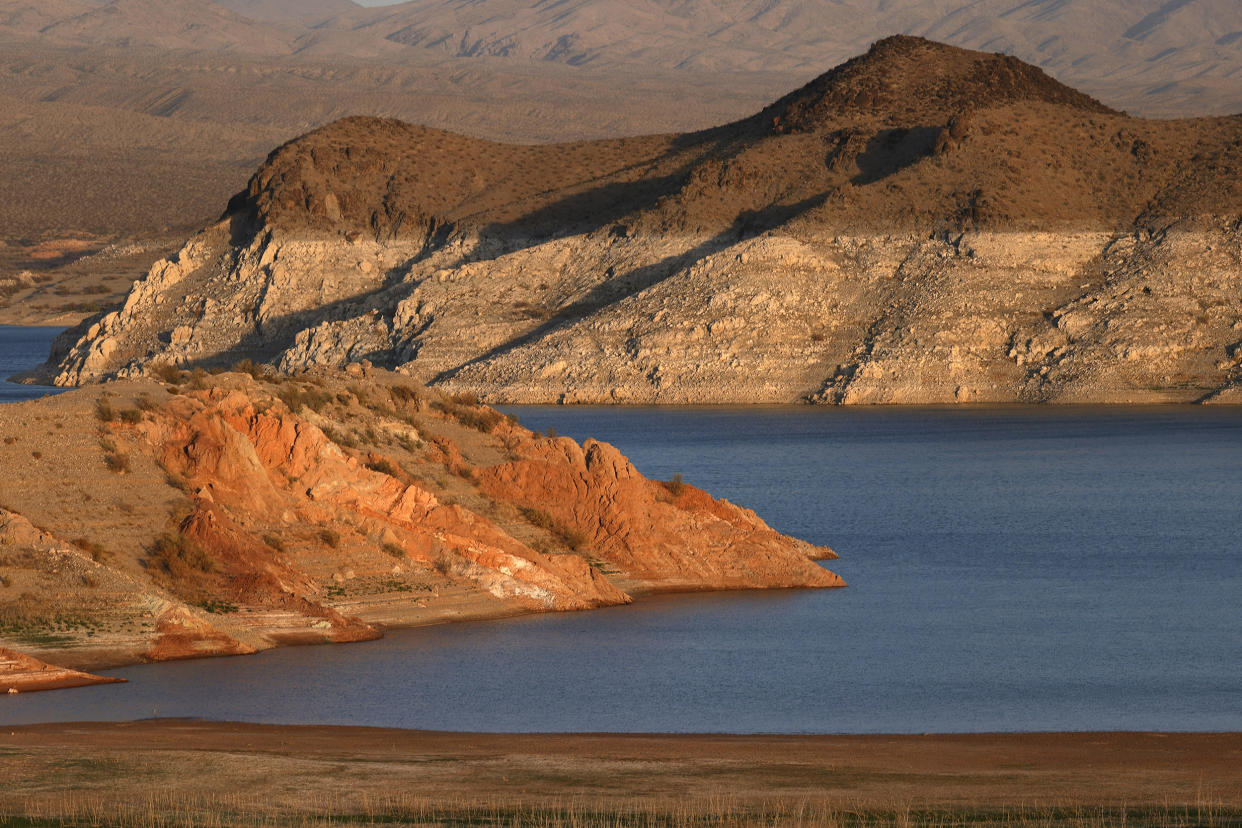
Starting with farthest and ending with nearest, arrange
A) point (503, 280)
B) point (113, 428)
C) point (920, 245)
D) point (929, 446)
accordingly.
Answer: point (503, 280)
point (920, 245)
point (929, 446)
point (113, 428)

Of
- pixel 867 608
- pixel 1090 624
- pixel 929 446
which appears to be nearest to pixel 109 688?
pixel 867 608

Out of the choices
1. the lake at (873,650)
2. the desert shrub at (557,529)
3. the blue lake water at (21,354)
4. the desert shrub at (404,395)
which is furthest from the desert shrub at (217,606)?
the blue lake water at (21,354)

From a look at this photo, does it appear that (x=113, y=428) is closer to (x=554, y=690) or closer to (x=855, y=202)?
(x=554, y=690)

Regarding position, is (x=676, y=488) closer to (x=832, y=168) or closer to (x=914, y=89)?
(x=832, y=168)

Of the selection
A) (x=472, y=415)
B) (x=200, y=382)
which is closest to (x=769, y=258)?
(x=472, y=415)

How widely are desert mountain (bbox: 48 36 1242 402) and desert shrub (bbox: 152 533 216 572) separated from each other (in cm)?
5484

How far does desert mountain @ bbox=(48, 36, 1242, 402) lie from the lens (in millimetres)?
92250

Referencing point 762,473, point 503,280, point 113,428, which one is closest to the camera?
point 113,428

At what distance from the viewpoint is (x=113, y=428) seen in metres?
34.9

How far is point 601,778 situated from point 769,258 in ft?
251

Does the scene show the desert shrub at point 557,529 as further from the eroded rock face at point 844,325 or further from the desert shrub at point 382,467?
the eroded rock face at point 844,325

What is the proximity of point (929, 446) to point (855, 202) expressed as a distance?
103 ft

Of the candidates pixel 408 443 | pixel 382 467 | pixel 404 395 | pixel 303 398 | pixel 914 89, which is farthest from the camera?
pixel 914 89

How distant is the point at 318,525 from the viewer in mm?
34844
